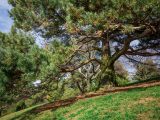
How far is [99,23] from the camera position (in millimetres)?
18969

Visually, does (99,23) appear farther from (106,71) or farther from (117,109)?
(106,71)

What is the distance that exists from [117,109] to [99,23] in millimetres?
4913

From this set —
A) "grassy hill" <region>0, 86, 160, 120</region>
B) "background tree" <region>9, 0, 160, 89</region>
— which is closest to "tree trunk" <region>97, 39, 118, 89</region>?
"background tree" <region>9, 0, 160, 89</region>

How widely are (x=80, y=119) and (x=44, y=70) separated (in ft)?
12.2

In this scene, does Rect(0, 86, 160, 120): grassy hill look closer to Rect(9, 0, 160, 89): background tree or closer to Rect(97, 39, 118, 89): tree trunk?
Rect(9, 0, 160, 89): background tree

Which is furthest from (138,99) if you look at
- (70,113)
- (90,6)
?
(90,6)

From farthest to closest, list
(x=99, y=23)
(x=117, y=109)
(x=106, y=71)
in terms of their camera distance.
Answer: (x=106, y=71), (x=99, y=23), (x=117, y=109)

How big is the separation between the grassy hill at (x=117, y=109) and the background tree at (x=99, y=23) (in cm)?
346

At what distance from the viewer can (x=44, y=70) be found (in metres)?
18.9

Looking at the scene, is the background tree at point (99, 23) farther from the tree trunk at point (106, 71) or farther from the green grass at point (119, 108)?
the green grass at point (119, 108)

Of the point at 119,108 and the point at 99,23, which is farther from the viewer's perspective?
the point at 99,23

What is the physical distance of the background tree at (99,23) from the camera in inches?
738

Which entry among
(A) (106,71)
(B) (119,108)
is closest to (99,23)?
(B) (119,108)

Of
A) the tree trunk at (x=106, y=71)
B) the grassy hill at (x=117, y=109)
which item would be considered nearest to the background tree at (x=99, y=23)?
the tree trunk at (x=106, y=71)
